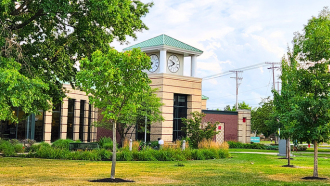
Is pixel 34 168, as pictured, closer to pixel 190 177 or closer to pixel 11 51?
pixel 11 51

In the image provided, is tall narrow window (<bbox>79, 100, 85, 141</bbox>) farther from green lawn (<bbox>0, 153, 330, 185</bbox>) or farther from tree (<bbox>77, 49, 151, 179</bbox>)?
tree (<bbox>77, 49, 151, 179</bbox>)

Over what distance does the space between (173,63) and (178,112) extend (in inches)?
185

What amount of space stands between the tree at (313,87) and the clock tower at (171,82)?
19116mm

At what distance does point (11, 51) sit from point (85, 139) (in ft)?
78.9

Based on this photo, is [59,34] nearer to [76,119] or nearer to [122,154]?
[122,154]

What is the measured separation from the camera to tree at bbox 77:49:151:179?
14.2 m

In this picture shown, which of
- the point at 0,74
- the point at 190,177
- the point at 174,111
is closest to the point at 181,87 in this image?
the point at 174,111

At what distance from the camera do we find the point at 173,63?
36000mm

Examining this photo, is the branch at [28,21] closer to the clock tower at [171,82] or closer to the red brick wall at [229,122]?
the clock tower at [171,82]

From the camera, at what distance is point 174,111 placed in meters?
A: 36.9

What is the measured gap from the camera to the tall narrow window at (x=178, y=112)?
121 feet

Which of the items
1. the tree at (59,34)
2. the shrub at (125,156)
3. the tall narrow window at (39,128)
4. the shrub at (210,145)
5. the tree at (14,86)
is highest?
the tree at (59,34)

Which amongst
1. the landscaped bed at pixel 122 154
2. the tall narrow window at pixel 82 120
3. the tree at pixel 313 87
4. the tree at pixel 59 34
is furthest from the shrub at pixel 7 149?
the tree at pixel 313 87

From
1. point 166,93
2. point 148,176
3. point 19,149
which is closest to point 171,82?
point 166,93
